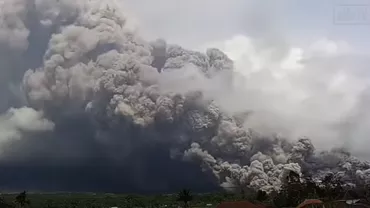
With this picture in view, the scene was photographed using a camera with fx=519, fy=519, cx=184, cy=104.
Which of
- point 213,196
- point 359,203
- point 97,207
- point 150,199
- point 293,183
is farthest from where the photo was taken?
point 150,199

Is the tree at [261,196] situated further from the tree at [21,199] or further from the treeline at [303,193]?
the tree at [21,199]

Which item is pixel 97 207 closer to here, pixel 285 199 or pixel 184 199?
pixel 184 199

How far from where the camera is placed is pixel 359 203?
201ft

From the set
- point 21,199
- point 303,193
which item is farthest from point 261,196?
point 21,199

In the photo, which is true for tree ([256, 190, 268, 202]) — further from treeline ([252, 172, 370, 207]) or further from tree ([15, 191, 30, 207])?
tree ([15, 191, 30, 207])

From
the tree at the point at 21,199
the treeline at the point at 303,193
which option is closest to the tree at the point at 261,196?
the treeline at the point at 303,193

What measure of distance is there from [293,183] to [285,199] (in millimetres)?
6977

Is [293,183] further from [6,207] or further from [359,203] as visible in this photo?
[6,207]

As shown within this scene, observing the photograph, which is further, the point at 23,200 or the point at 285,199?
the point at 23,200

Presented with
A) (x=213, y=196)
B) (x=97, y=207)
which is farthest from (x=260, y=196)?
(x=97, y=207)

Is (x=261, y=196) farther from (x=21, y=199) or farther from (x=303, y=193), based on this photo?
(x=21, y=199)

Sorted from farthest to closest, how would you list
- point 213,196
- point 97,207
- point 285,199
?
point 213,196
point 97,207
point 285,199

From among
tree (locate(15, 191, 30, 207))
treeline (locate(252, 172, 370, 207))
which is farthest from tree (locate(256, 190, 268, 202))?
tree (locate(15, 191, 30, 207))

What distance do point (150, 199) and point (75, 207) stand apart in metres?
24.7
